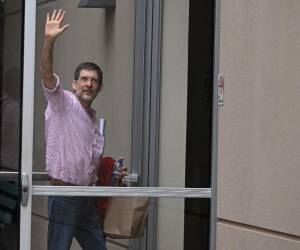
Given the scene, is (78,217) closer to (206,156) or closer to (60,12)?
(206,156)

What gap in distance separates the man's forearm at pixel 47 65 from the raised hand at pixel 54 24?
4 centimetres

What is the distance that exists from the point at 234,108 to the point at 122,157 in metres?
0.84

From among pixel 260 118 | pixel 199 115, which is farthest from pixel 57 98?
pixel 260 118

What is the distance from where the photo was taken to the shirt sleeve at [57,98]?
17.3ft

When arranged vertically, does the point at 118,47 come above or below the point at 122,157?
above

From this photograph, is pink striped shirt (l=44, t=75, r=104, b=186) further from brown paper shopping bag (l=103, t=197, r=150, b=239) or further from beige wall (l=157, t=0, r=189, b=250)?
beige wall (l=157, t=0, r=189, b=250)

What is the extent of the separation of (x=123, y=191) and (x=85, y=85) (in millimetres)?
766

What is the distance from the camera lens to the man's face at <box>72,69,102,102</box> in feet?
17.8

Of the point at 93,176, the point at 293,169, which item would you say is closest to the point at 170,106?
the point at 93,176

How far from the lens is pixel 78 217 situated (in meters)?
5.41

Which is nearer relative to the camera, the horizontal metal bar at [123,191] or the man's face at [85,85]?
the horizontal metal bar at [123,191]

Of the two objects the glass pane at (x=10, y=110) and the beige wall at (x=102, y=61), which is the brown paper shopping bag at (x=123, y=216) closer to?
the beige wall at (x=102, y=61)

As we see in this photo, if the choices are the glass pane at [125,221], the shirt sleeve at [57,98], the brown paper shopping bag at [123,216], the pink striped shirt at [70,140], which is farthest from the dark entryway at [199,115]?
the shirt sleeve at [57,98]

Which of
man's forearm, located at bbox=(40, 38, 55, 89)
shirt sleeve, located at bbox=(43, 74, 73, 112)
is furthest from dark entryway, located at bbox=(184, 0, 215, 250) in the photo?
man's forearm, located at bbox=(40, 38, 55, 89)
